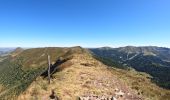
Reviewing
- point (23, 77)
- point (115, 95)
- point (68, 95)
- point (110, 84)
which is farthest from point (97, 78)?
point (23, 77)

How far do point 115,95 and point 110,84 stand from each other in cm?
729

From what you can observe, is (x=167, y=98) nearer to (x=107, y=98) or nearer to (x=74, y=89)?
(x=107, y=98)

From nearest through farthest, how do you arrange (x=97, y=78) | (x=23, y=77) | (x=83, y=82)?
(x=83, y=82) < (x=97, y=78) < (x=23, y=77)

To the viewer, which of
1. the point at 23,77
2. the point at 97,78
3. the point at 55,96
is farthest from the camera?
the point at 23,77

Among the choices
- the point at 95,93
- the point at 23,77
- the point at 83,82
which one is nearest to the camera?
the point at 95,93

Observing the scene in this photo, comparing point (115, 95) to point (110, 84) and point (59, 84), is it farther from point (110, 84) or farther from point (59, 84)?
point (59, 84)

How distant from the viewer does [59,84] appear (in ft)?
149

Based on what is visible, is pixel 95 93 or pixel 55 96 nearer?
pixel 55 96

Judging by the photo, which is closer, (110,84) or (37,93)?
(37,93)

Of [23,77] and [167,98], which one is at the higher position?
[167,98]

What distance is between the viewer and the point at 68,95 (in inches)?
1588

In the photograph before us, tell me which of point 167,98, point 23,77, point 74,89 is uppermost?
point 74,89

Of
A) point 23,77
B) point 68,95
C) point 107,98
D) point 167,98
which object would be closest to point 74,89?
point 68,95

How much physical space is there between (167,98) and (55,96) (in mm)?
25452
